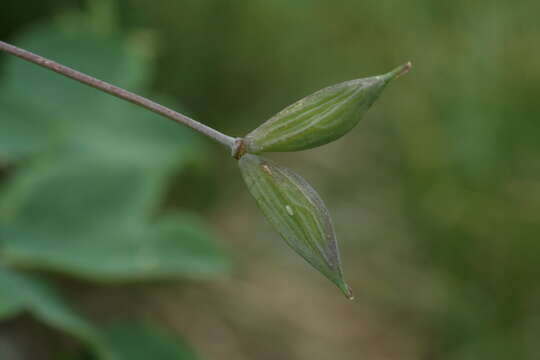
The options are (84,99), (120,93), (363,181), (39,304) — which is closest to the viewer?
(120,93)

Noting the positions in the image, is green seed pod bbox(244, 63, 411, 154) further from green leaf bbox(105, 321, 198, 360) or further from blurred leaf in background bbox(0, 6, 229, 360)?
green leaf bbox(105, 321, 198, 360)

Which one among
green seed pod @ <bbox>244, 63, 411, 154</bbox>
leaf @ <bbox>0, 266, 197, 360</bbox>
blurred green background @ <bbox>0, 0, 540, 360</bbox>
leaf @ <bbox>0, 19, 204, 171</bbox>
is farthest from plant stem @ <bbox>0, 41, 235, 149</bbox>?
blurred green background @ <bbox>0, 0, 540, 360</bbox>

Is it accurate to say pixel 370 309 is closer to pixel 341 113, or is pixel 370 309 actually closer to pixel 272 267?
pixel 272 267

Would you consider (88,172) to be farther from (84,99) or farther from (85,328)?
(85,328)

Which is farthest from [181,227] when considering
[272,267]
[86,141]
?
[272,267]

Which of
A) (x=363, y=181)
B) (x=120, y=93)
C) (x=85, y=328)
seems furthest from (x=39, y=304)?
(x=363, y=181)

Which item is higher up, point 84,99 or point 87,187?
point 84,99
